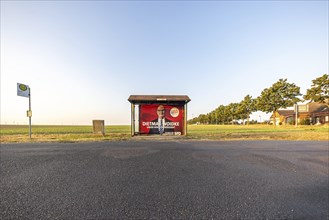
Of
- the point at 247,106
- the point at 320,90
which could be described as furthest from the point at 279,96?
A: the point at 247,106

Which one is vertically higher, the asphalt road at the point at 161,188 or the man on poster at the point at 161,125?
the man on poster at the point at 161,125

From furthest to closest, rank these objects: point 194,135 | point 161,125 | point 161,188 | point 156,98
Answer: point 194,135
point 161,125
point 156,98
point 161,188

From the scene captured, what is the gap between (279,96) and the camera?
137ft

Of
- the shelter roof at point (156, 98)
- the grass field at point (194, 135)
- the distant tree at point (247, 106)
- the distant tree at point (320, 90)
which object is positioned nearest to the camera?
the grass field at point (194, 135)

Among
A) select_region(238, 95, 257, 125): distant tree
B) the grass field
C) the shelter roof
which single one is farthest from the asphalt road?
select_region(238, 95, 257, 125): distant tree

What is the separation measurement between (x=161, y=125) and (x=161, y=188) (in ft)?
35.3

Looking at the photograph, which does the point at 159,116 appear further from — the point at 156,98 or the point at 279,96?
the point at 279,96

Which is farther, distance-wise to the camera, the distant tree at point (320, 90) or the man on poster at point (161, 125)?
the distant tree at point (320, 90)

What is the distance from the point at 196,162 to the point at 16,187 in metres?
4.77

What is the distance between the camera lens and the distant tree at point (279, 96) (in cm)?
4019

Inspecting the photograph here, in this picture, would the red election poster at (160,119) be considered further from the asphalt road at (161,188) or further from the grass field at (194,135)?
the asphalt road at (161,188)

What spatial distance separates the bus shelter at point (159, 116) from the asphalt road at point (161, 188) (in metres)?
8.37

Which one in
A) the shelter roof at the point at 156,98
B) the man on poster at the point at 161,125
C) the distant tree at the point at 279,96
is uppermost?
the distant tree at the point at 279,96

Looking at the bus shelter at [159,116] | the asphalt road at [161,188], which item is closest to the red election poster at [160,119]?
the bus shelter at [159,116]
